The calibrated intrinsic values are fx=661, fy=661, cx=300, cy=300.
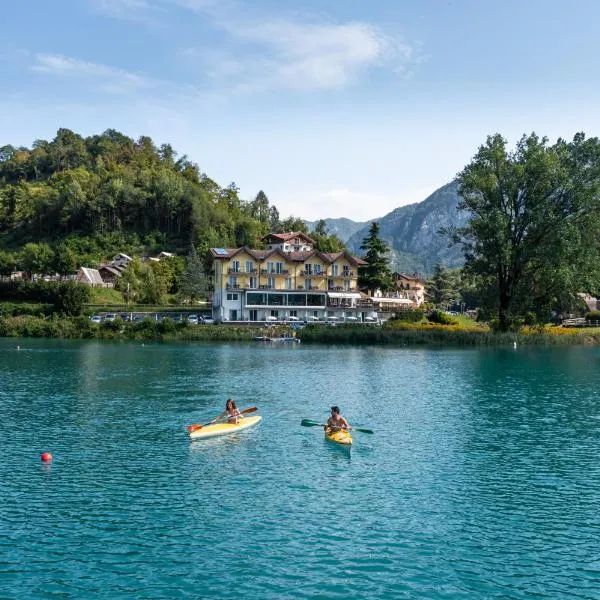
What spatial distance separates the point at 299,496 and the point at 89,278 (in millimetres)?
126180

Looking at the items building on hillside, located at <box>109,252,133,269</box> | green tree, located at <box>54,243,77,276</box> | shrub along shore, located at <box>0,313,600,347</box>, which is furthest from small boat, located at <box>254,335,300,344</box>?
building on hillside, located at <box>109,252,133,269</box>

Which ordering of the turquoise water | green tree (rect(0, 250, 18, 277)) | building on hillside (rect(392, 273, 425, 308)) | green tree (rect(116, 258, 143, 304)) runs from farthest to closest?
building on hillside (rect(392, 273, 425, 308)) → green tree (rect(0, 250, 18, 277)) → green tree (rect(116, 258, 143, 304)) → the turquoise water

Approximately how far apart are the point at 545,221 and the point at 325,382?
43.3 metres

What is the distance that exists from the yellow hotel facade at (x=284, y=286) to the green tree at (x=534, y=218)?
38351 millimetres

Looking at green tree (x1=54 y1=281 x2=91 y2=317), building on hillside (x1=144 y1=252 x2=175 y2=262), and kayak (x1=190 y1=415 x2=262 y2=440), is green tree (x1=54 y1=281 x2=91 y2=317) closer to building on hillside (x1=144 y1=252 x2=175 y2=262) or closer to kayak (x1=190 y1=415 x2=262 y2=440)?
building on hillside (x1=144 y1=252 x2=175 y2=262)

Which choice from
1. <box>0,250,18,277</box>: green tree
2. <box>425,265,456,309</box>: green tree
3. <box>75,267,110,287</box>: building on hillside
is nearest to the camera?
<box>0,250,18,277</box>: green tree

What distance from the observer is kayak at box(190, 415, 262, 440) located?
1218 inches

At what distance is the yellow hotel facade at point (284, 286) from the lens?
379ft

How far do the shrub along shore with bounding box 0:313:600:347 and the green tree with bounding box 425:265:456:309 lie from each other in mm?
72275

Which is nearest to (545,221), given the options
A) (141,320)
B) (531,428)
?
(531,428)

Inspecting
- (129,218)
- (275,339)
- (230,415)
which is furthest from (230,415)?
(129,218)

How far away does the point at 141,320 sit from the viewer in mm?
101625

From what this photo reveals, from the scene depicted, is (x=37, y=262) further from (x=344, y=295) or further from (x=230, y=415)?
(x=230, y=415)

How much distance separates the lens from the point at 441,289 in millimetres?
173625
